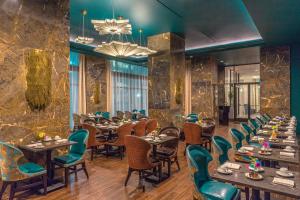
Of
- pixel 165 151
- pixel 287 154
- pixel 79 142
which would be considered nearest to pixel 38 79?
pixel 79 142

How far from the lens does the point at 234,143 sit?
13.6 ft

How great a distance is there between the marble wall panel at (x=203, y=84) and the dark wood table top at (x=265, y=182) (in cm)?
910

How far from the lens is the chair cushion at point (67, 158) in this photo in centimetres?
381

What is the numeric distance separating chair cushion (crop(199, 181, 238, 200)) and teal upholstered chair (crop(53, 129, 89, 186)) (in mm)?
2475

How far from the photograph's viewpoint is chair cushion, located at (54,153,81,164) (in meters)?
3.81

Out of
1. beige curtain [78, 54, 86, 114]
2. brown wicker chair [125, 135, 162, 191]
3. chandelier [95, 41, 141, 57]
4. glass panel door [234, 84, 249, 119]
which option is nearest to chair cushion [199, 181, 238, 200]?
brown wicker chair [125, 135, 162, 191]

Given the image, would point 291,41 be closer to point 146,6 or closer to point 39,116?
point 146,6

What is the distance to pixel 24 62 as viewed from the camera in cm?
370

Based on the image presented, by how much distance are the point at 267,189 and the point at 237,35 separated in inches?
299

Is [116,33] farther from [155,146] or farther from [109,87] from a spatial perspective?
[109,87]

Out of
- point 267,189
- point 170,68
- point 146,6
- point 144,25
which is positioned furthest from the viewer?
point 170,68

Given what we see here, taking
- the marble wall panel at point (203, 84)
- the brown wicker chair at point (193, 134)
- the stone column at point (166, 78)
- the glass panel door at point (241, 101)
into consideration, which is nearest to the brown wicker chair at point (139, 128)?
the stone column at point (166, 78)

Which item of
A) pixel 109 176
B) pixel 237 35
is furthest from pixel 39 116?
pixel 237 35

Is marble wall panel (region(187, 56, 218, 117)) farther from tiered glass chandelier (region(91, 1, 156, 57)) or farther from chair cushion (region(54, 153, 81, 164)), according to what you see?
chair cushion (region(54, 153, 81, 164))
